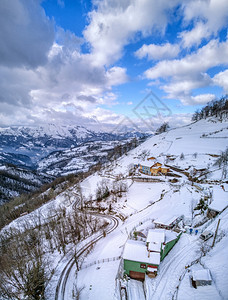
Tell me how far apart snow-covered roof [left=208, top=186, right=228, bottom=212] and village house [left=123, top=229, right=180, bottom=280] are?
12.1 meters

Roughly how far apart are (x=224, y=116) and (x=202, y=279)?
417 ft

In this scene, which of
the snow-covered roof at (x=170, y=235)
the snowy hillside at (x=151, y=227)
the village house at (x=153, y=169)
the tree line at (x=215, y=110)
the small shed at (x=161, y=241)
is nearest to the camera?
the snowy hillside at (x=151, y=227)

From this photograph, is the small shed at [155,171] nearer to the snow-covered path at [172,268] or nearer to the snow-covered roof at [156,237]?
the snow-covered path at [172,268]

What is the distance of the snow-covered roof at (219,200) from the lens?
28.2 meters

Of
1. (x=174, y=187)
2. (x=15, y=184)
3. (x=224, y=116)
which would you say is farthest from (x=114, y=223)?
(x=15, y=184)

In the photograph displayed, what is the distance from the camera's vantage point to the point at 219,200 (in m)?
31.1

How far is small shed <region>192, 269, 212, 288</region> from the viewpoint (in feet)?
49.2

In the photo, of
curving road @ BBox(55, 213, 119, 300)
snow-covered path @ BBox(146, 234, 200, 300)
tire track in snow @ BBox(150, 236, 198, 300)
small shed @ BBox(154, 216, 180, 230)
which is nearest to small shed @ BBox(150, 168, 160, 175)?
curving road @ BBox(55, 213, 119, 300)

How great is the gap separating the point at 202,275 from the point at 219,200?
831 inches

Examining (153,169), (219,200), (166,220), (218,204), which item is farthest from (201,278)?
(153,169)

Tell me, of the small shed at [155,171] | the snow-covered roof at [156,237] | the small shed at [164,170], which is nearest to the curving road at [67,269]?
the snow-covered roof at [156,237]

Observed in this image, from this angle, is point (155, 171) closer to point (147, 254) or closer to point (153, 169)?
point (153, 169)

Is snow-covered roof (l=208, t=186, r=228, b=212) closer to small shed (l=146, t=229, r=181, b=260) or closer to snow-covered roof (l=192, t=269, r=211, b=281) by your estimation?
small shed (l=146, t=229, r=181, b=260)

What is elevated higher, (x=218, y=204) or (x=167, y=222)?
(x=218, y=204)
